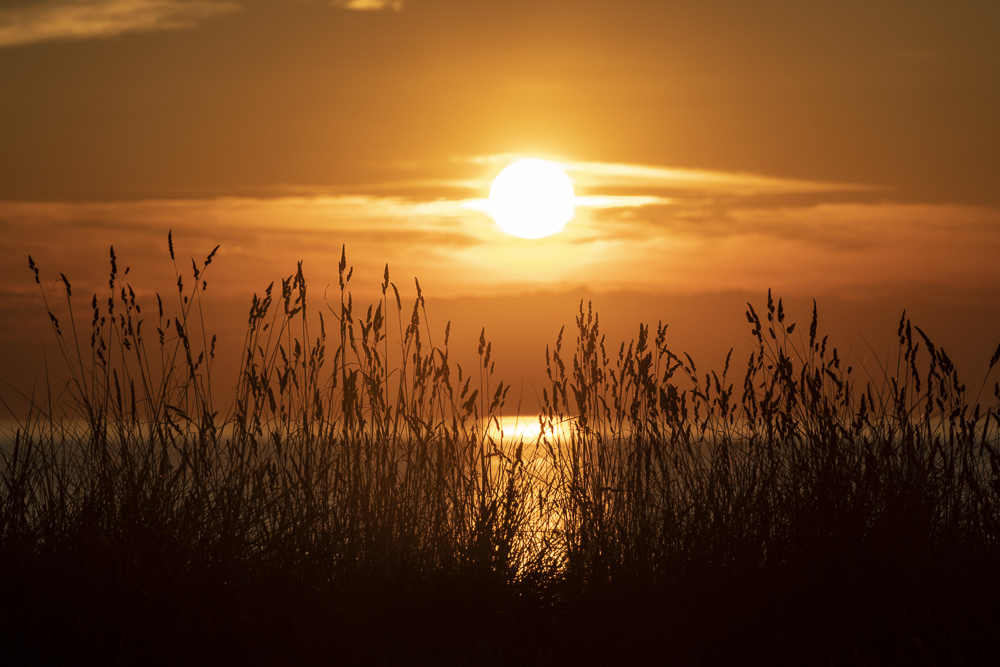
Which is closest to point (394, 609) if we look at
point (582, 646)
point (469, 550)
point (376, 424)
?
point (469, 550)

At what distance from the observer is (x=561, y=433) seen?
346 cm

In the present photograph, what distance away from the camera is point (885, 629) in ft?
7.98

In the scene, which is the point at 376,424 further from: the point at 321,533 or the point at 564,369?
the point at 564,369

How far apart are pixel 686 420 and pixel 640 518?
0.61m

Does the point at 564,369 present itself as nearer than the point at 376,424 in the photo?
No

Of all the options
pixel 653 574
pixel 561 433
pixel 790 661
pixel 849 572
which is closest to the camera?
pixel 790 661

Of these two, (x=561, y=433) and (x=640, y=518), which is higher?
(x=561, y=433)

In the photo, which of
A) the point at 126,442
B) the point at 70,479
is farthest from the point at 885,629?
the point at 70,479

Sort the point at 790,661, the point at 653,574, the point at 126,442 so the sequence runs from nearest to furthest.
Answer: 1. the point at 790,661
2. the point at 653,574
3. the point at 126,442

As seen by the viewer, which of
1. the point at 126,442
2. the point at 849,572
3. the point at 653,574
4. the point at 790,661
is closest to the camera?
the point at 790,661

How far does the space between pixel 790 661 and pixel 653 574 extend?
63 centimetres

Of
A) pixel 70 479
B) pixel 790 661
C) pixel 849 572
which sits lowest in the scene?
pixel 790 661

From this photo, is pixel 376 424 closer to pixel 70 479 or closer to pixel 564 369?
pixel 564 369

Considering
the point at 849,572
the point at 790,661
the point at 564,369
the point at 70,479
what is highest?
the point at 564,369
